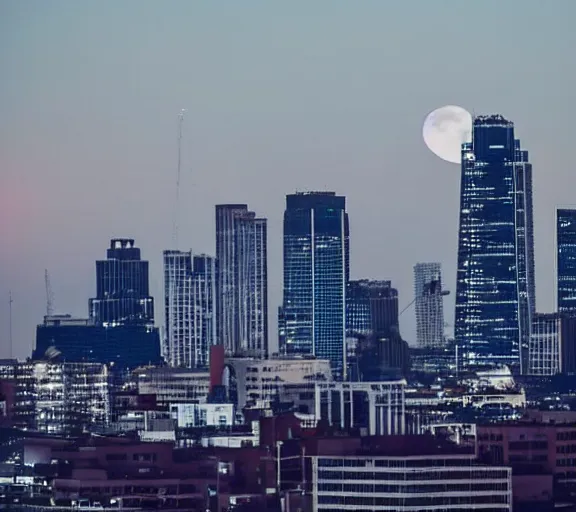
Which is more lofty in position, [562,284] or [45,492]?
[562,284]

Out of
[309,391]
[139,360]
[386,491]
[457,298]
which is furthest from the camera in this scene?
[457,298]

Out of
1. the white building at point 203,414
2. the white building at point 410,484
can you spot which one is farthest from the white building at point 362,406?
the white building at point 410,484

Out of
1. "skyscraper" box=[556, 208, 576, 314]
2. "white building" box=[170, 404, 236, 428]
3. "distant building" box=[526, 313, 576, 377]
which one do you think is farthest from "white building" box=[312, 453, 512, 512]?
"skyscraper" box=[556, 208, 576, 314]

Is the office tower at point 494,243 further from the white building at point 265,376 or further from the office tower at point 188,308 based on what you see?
the white building at point 265,376

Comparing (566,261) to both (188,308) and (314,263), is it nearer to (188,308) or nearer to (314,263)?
(314,263)

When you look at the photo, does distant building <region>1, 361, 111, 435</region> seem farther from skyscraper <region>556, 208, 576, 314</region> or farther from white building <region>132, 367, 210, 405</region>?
skyscraper <region>556, 208, 576, 314</region>

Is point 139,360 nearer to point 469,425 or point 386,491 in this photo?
point 469,425

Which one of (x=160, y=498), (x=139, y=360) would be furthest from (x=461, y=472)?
(x=139, y=360)

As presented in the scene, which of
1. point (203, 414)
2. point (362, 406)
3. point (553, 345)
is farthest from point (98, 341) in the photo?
point (362, 406)
